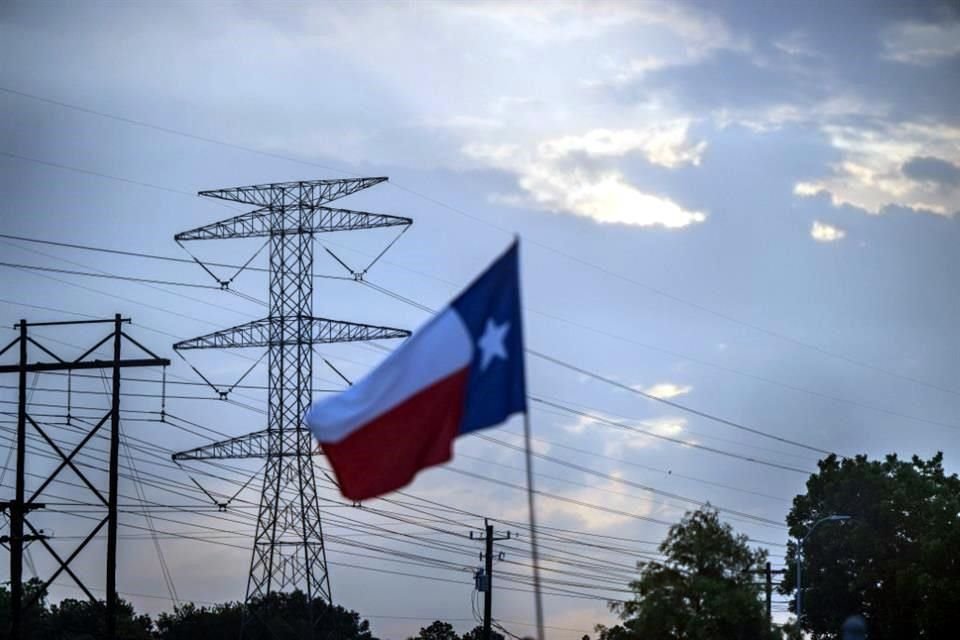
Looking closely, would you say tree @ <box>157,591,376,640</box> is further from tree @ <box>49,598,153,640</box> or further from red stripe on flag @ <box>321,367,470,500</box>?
red stripe on flag @ <box>321,367,470,500</box>

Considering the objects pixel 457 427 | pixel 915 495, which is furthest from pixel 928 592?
pixel 457 427

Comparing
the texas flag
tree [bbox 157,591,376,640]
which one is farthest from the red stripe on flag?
tree [bbox 157,591,376,640]

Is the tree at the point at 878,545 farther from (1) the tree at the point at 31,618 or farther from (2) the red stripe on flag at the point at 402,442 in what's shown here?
(2) the red stripe on flag at the point at 402,442

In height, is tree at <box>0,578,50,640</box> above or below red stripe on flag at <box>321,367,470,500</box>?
above

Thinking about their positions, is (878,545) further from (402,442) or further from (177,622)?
(402,442)

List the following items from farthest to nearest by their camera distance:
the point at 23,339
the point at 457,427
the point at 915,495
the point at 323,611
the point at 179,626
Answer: the point at 323,611 → the point at 179,626 → the point at 915,495 → the point at 23,339 → the point at 457,427

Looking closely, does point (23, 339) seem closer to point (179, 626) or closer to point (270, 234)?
point (270, 234)

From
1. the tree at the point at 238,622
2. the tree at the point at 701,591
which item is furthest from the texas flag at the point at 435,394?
the tree at the point at 238,622
